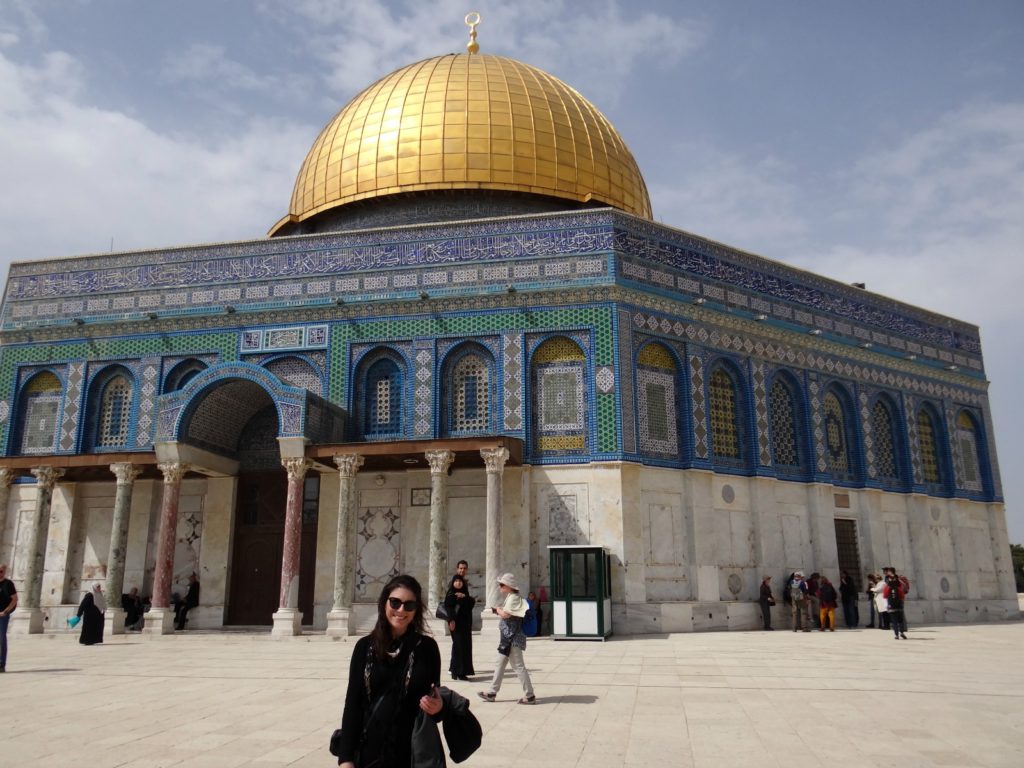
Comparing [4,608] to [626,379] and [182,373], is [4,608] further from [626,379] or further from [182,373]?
[626,379]

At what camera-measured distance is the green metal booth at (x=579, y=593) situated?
1485 cm

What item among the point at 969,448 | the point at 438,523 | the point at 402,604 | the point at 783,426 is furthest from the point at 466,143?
the point at 402,604

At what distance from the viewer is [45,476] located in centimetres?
1772

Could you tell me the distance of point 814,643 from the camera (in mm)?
14359

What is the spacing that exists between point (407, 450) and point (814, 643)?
783 centimetres

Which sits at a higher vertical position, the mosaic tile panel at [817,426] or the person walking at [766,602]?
the mosaic tile panel at [817,426]

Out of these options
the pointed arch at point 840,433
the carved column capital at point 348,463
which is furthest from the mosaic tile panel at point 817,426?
the carved column capital at point 348,463

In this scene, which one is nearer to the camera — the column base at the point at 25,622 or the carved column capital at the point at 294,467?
the carved column capital at the point at 294,467

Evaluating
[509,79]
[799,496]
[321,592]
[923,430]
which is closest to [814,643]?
[799,496]

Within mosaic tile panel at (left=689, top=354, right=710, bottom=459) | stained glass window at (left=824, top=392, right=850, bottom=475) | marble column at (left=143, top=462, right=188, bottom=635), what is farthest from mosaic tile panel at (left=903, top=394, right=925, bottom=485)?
marble column at (left=143, top=462, right=188, bottom=635)

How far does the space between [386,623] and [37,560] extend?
660 inches

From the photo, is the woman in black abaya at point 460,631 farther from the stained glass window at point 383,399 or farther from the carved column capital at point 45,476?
the carved column capital at point 45,476

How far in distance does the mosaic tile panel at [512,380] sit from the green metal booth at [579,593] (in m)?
2.95

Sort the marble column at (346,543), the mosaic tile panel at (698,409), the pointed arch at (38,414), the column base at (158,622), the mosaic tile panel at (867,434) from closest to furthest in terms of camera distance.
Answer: the marble column at (346,543), the column base at (158,622), the mosaic tile panel at (698,409), the pointed arch at (38,414), the mosaic tile panel at (867,434)
